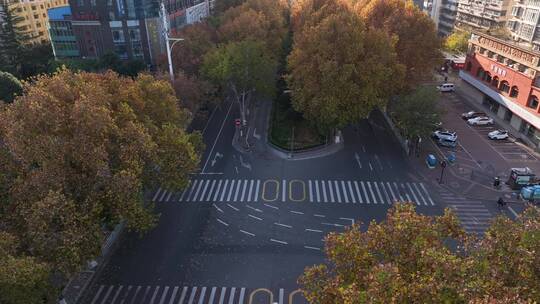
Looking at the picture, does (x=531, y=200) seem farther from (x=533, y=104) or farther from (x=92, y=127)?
(x=92, y=127)

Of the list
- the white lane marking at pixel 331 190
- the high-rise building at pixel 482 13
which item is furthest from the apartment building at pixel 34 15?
the high-rise building at pixel 482 13

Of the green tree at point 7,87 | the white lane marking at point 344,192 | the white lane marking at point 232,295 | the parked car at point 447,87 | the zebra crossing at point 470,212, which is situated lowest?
the white lane marking at point 232,295

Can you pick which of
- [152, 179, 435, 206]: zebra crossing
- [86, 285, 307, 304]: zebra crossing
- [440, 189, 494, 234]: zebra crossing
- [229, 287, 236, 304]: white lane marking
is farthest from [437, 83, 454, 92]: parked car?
[229, 287, 236, 304]: white lane marking

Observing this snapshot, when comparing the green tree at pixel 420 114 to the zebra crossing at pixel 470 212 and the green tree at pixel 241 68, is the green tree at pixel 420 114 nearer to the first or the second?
the zebra crossing at pixel 470 212

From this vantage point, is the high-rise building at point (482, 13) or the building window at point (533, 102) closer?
the building window at point (533, 102)

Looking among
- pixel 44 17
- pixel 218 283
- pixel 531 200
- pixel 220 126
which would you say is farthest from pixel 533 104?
pixel 44 17

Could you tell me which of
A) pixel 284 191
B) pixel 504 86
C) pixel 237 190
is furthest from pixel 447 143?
pixel 237 190
